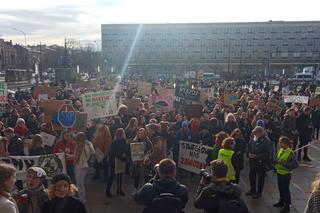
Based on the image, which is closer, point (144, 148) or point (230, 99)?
point (144, 148)

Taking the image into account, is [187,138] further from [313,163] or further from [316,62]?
[316,62]

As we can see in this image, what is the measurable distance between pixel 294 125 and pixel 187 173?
3.52 m

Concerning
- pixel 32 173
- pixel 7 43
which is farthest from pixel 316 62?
pixel 32 173

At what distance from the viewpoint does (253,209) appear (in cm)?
871

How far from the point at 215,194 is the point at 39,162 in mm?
4442

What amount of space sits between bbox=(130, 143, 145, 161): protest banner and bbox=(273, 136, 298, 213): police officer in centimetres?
290

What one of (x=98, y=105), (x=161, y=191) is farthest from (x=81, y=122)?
(x=161, y=191)

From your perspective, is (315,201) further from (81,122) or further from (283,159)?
(81,122)

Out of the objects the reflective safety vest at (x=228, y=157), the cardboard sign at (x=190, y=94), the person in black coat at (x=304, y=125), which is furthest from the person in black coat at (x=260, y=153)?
the cardboard sign at (x=190, y=94)

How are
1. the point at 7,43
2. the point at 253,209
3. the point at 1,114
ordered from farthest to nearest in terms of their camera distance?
the point at 7,43
the point at 1,114
the point at 253,209

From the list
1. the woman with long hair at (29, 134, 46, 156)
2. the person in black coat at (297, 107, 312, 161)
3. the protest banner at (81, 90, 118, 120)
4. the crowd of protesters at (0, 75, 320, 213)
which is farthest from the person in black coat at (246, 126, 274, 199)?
the protest banner at (81, 90, 118, 120)

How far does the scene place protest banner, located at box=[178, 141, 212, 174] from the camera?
991 cm

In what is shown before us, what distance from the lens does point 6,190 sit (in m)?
4.23

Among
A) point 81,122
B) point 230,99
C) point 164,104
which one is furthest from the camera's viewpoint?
point 230,99
